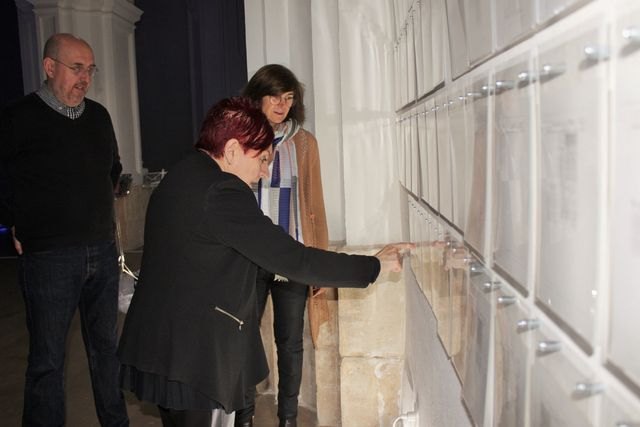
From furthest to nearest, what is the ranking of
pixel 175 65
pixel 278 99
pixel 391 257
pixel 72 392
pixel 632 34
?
pixel 175 65, pixel 72 392, pixel 278 99, pixel 391 257, pixel 632 34

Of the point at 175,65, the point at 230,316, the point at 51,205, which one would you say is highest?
the point at 175,65

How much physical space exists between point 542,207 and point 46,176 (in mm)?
1919

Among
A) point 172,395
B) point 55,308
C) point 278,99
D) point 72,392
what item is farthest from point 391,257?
point 72,392

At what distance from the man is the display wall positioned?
4.74ft

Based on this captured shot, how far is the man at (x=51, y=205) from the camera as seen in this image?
212 cm

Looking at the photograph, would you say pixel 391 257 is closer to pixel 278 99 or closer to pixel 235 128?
pixel 235 128

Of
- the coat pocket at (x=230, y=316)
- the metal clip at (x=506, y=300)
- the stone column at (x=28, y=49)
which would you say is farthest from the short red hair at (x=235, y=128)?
the stone column at (x=28, y=49)

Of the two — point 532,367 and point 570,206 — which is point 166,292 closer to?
point 532,367

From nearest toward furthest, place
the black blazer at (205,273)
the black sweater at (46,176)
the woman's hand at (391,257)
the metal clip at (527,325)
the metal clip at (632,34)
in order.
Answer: the metal clip at (632,34) → the metal clip at (527,325) → the black blazer at (205,273) → the woman's hand at (391,257) → the black sweater at (46,176)

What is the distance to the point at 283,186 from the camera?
241 cm

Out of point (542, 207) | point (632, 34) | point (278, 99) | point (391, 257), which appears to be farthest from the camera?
point (278, 99)

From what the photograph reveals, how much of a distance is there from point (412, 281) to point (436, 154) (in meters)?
0.91

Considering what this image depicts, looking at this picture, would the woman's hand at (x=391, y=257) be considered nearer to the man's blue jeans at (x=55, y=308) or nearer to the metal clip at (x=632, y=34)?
the man's blue jeans at (x=55, y=308)

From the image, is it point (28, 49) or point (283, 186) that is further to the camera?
point (28, 49)
